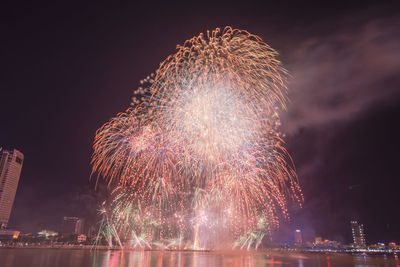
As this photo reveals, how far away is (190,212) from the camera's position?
155 feet

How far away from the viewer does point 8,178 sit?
187 meters

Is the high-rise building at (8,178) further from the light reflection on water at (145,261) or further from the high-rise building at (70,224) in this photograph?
the light reflection on water at (145,261)

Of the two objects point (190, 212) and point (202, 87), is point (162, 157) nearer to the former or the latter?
point (202, 87)

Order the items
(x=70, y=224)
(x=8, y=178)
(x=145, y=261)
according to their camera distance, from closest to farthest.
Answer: (x=145, y=261), (x=70, y=224), (x=8, y=178)

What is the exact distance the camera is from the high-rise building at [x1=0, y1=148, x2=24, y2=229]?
185 metres

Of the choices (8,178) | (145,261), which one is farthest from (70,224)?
(145,261)

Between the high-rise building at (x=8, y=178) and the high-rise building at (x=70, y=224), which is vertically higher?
the high-rise building at (x=8, y=178)

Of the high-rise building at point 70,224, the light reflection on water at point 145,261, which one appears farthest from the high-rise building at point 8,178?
the light reflection on water at point 145,261

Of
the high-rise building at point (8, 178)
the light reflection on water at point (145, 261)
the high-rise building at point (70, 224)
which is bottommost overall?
the light reflection on water at point (145, 261)

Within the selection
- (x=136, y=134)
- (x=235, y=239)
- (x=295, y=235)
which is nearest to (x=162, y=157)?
(x=136, y=134)

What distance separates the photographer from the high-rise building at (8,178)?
607ft

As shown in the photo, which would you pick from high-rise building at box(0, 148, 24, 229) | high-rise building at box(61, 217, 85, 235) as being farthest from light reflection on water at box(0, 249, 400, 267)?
high-rise building at box(0, 148, 24, 229)

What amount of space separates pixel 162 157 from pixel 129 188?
7.56 m

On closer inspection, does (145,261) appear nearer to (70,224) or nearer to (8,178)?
(70,224)
